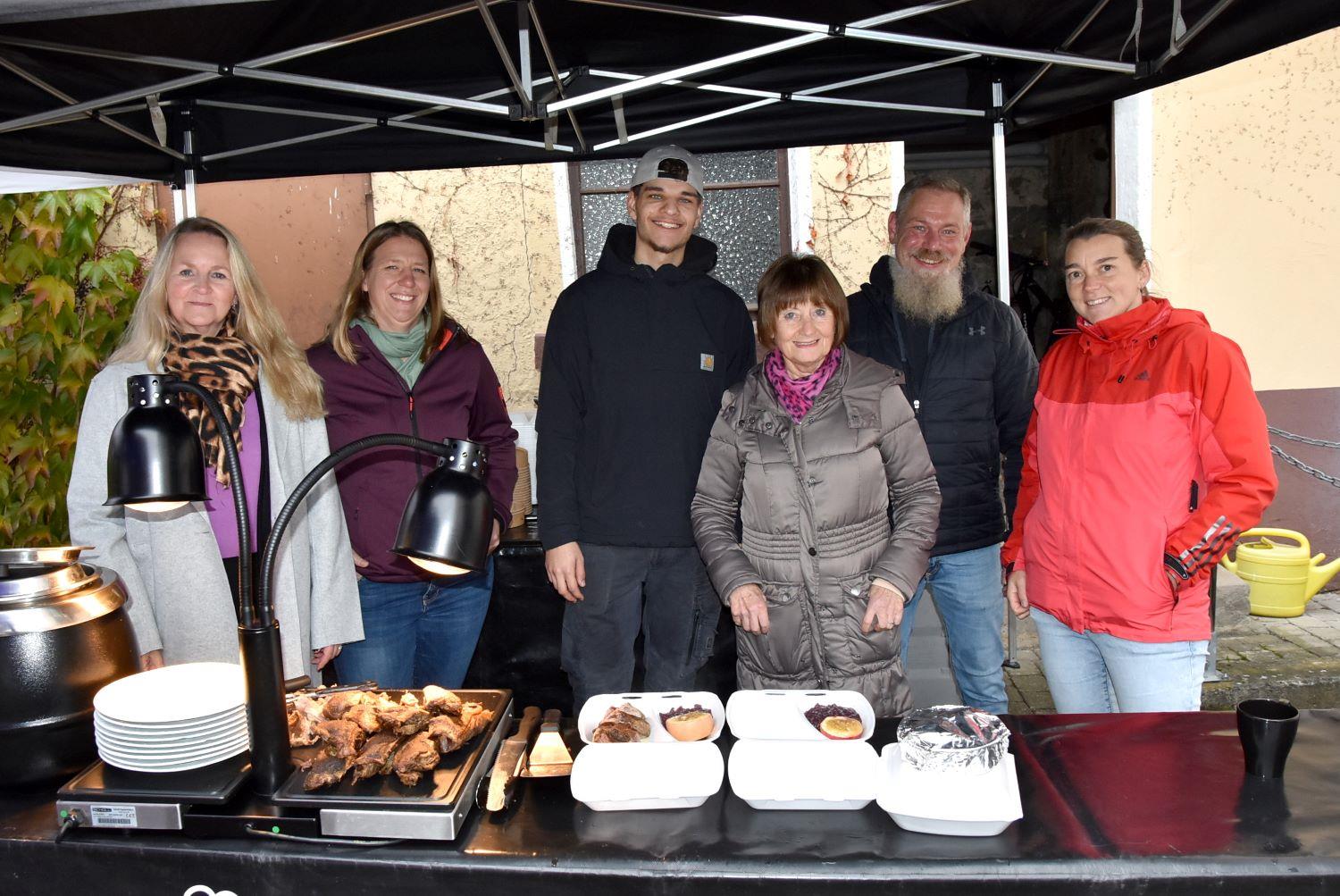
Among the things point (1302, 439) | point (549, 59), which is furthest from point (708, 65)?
point (1302, 439)

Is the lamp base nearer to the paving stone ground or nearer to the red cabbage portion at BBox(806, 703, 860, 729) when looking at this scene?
the red cabbage portion at BBox(806, 703, 860, 729)

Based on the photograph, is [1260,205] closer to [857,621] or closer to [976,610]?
[976,610]

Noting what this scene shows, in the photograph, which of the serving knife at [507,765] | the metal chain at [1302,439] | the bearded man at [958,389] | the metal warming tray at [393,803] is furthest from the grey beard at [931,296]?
the metal chain at [1302,439]

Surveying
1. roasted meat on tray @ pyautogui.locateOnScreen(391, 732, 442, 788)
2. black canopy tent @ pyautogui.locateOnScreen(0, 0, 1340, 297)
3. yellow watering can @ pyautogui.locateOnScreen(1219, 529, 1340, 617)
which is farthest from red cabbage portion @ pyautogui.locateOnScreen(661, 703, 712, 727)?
yellow watering can @ pyautogui.locateOnScreen(1219, 529, 1340, 617)

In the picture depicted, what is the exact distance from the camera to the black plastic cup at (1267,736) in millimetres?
1739

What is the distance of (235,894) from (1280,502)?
6.46 meters

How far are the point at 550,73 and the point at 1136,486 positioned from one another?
90.0 inches

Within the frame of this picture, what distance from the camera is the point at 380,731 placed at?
74.3 inches

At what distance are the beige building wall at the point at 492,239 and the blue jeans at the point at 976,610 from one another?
3.48 m

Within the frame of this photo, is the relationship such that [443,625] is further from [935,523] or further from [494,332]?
[494,332]

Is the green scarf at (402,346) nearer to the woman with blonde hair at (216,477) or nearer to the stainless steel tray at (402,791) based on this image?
the woman with blonde hair at (216,477)

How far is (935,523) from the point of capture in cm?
265

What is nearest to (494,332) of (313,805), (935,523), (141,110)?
(141,110)

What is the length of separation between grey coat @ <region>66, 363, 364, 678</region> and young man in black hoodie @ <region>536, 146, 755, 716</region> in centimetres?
69
